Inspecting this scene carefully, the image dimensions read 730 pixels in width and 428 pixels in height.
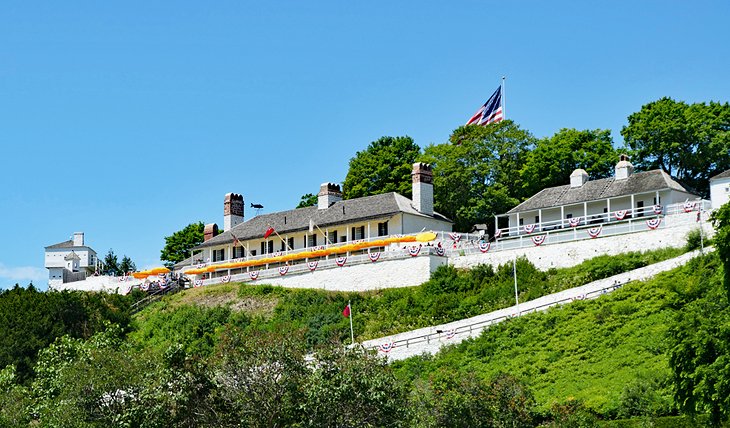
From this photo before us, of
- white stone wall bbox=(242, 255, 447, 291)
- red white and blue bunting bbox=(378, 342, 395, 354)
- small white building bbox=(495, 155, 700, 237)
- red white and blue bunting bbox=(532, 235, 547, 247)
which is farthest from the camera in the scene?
white stone wall bbox=(242, 255, 447, 291)

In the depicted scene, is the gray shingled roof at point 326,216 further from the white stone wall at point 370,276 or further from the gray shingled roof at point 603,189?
the gray shingled roof at point 603,189

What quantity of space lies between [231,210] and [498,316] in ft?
112

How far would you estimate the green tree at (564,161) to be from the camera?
72875 mm

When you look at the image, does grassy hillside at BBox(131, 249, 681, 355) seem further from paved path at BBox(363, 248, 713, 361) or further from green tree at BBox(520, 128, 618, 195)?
green tree at BBox(520, 128, 618, 195)

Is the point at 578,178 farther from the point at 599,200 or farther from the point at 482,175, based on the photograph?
the point at 482,175

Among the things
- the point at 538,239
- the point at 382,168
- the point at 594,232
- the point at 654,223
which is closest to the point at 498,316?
the point at 538,239

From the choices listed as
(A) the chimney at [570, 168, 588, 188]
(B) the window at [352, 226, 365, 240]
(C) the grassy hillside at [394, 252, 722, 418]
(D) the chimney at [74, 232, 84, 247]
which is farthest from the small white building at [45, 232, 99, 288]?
(C) the grassy hillside at [394, 252, 722, 418]

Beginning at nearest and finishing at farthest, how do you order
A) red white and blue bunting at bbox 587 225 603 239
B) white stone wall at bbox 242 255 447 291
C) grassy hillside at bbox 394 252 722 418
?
grassy hillside at bbox 394 252 722 418 < red white and blue bunting at bbox 587 225 603 239 < white stone wall at bbox 242 255 447 291

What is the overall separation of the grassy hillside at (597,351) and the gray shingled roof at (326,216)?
Answer: 19.2 metres

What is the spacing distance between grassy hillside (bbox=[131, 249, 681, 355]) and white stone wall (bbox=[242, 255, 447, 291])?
3.38 ft

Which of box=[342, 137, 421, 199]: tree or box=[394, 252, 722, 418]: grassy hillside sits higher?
box=[342, 137, 421, 199]: tree

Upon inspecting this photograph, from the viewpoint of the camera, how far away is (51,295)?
6731cm

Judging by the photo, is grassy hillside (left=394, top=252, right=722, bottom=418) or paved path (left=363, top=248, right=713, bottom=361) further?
paved path (left=363, top=248, right=713, bottom=361)

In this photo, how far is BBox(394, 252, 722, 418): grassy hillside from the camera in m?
38.4
